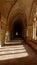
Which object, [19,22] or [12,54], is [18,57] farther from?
[19,22]

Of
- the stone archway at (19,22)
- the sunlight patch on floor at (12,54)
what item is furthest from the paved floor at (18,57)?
the stone archway at (19,22)

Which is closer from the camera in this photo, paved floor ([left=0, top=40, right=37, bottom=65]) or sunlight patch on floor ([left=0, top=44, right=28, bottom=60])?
paved floor ([left=0, top=40, right=37, bottom=65])

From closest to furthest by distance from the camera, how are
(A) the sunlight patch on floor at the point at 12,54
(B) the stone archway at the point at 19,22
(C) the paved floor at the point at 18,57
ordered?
(C) the paved floor at the point at 18,57 → (A) the sunlight patch on floor at the point at 12,54 → (B) the stone archway at the point at 19,22

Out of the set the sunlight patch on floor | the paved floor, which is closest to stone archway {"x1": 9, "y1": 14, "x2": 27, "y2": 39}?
the sunlight patch on floor

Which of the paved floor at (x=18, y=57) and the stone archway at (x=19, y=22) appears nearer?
the paved floor at (x=18, y=57)

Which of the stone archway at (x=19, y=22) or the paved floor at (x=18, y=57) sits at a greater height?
the stone archway at (x=19, y=22)

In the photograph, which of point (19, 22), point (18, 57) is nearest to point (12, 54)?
point (18, 57)

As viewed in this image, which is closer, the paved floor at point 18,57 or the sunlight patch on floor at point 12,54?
the paved floor at point 18,57

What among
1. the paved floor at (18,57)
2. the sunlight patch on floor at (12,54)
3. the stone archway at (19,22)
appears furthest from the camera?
the stone archway at (19,22)

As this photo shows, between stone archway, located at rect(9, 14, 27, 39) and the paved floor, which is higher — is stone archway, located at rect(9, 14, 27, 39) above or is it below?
above

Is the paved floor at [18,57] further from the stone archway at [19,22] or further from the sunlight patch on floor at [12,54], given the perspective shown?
the stone archway at [19,22]

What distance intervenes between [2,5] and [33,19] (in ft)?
9.66

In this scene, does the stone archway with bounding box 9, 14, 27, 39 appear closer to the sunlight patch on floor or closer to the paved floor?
the sunlight patch on floor

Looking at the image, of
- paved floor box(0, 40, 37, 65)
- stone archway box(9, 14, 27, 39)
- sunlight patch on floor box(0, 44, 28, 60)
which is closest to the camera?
paved floor box(0, 40, 37, 65)
